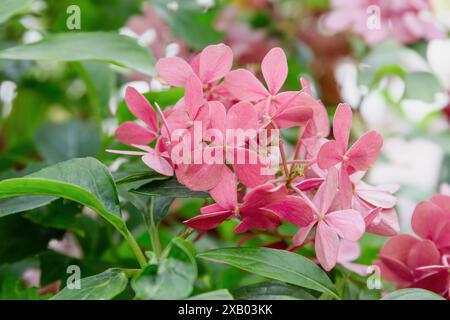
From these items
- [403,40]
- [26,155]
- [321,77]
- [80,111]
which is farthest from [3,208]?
[321,77]

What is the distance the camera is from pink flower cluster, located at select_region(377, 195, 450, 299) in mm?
450

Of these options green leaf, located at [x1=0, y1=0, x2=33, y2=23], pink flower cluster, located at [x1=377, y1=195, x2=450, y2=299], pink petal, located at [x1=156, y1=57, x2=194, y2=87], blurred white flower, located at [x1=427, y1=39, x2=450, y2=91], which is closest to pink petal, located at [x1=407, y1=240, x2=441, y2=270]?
pink flower cluster, located at [x1=377, y1=195, x2=450, y2=299]

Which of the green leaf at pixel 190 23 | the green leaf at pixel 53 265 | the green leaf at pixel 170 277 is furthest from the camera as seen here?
the green leaf at pixel 190 23

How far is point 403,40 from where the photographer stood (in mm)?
829

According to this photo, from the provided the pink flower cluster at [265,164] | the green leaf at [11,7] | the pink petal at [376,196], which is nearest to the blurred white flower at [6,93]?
the green leaf at [11,7]

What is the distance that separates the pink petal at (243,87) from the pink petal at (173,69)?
29 millimetres

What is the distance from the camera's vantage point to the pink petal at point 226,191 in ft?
1.31

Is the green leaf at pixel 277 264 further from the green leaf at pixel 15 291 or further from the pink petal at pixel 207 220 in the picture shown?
the green leaf at pixel 15 291

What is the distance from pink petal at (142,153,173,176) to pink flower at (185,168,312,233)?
1.4 inches

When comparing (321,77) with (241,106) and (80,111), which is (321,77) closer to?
(80,111)

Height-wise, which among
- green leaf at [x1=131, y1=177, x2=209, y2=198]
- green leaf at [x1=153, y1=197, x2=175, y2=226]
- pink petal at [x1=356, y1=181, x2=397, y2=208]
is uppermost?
green leaf at [x1=131, y1=177, x2=209, y2=198]

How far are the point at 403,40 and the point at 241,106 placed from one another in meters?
0.50

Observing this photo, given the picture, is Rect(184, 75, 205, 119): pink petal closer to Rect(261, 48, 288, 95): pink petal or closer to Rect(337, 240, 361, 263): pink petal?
Rect(261, 48, 288, 95): pink petal

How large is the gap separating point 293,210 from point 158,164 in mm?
93
